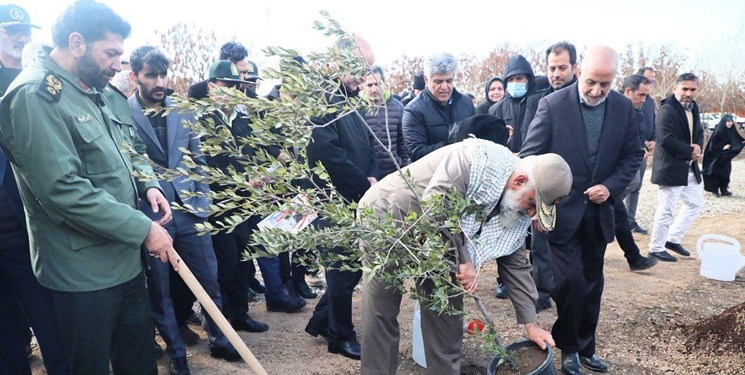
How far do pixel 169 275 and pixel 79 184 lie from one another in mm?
1776

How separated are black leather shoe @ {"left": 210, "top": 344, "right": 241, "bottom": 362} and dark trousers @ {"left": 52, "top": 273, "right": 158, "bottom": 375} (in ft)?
3.70

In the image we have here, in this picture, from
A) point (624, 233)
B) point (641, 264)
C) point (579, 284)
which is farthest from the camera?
point (641, 264)

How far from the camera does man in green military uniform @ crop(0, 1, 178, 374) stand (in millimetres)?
2121

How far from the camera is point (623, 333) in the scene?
14.3 feet

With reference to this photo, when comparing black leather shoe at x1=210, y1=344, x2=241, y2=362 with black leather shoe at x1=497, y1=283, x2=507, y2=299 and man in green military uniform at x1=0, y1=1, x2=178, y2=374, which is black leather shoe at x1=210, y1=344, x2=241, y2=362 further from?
black leather shoe at x1=497, y1=283, x2=507, y2=299

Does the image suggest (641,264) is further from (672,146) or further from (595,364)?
(595,364)

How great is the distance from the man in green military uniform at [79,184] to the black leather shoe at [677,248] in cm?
618

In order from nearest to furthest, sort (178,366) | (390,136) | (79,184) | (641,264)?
1. (79,184)
2. (178,366)
3. (390,136)
4. (641,264)

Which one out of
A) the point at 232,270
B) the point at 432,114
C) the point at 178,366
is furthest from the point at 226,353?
the point at 432,114

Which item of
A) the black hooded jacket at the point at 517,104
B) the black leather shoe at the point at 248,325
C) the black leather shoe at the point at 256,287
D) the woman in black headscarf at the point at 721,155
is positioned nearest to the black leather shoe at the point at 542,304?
the black hooded jacket at the point at 517,104

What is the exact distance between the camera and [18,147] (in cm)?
212

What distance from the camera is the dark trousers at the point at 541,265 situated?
484 cm

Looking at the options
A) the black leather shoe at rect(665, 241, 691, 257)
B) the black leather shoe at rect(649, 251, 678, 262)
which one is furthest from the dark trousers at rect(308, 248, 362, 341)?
the black leather shoe at rect(665, 241, 691, 257)

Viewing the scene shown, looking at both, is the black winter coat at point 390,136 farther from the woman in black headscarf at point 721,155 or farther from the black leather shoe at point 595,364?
the woman in black headscarf at point 721,155
